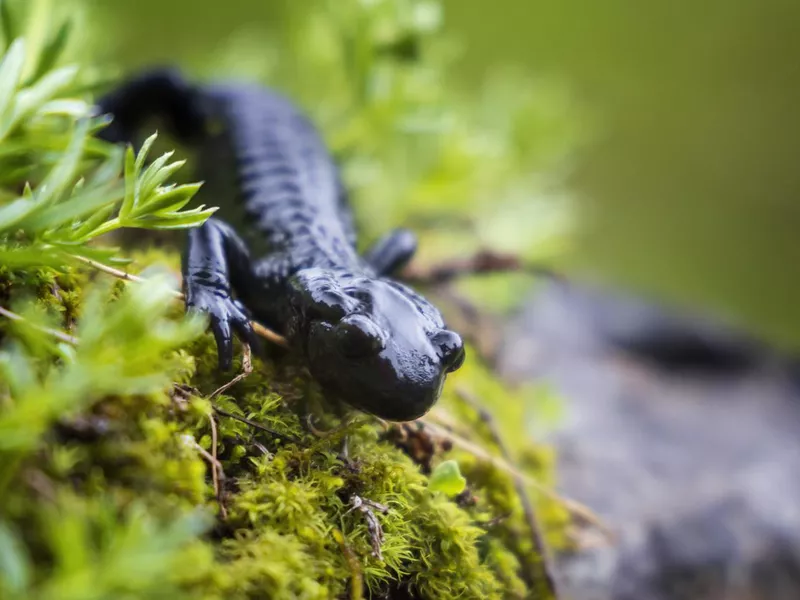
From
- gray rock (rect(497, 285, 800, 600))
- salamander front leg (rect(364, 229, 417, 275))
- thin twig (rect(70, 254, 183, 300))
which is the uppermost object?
thin twig (rect(70, 254, 183, 300))

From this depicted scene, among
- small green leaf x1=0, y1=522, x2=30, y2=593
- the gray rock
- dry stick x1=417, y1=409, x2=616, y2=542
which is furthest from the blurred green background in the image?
small green leaf x1=0, y1=522, x2=30, y2=593

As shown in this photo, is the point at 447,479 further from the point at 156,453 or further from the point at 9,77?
the point at 9,77

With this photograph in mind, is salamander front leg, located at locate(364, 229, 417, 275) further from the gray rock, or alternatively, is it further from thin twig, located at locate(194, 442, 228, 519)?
thin twig, located at locate(194, 442, 228, 519)

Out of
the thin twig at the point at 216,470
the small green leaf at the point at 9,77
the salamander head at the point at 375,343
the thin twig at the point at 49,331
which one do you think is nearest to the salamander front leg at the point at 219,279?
the salamander head at the point at 375,343

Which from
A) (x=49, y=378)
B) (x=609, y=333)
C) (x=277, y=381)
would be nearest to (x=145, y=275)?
(x=49, y=378)

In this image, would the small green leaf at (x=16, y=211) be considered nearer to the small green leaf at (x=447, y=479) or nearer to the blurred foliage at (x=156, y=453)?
the blurred foliage at (x=156, y=453)

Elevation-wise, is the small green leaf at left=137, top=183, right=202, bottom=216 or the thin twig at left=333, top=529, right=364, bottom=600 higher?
the small green leaf at left=137, top=183, right=202, bottom=216

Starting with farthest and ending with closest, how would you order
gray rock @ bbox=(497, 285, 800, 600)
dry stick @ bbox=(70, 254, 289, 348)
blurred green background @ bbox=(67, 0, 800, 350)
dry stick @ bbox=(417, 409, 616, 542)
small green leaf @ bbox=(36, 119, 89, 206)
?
blurred green background @ bbox=(67, 0, 800, 350)
gray rock @ bbox=(497, 285, 800, 600)
dry stick @ bbox=(417, 409, 616, 542)
dry stick @ bbox=(70, 254, 289, 348)
small green leaf @ bbox=(36, 119, 89, 206)

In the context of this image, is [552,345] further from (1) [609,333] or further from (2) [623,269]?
(2) [623,269]
